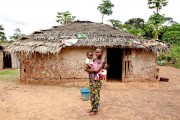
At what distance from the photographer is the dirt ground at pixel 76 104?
6.38 m

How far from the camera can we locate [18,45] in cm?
1163

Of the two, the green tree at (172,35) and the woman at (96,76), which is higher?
the green tree at (172,35)

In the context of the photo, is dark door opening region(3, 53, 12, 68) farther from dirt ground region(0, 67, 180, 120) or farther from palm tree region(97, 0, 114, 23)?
palm tree region(97, 0, 114, 23)

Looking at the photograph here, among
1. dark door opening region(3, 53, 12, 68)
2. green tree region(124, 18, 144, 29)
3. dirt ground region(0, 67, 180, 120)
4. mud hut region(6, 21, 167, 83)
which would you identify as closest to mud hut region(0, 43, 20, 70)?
dark door opening region(3, 53, 12, 68)

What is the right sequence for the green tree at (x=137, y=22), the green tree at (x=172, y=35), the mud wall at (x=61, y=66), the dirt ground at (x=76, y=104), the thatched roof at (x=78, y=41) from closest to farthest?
the dirt ground at (x=76, y=104) < the thatched roof at (x=78, y=41) < the mud wall at (x=61, y=66) < the green tree at (x=172, y=35) < the green tree at (x=137, y=22)

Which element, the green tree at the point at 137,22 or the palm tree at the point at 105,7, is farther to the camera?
the green tree at the point at 137,22

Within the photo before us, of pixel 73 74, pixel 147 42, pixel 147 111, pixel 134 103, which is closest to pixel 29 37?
pixel 73 74

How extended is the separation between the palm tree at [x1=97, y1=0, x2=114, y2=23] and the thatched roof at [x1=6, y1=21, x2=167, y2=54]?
67.2 feet

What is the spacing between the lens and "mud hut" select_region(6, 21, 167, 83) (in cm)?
1118

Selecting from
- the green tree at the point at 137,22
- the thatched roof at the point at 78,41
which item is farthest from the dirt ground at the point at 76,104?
the green tree at the point at 137,22

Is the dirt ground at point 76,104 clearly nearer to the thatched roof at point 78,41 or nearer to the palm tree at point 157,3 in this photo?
the thatched roof at point 78,41

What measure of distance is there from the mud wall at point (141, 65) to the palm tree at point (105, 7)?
22.1 metres

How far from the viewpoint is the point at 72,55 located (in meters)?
11.4

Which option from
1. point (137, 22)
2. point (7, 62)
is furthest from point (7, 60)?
point (137, 22)
